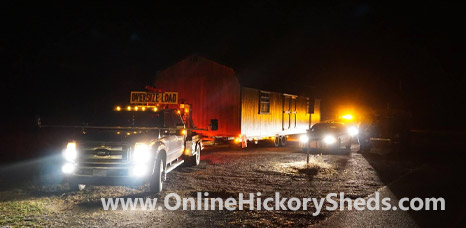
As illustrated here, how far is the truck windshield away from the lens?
31.8 feet

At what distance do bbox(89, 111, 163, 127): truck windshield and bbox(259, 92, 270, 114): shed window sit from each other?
10903 millimetres

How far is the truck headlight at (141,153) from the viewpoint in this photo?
8242 millimetres

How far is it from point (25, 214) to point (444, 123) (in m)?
54.4

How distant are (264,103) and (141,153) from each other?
13.3m

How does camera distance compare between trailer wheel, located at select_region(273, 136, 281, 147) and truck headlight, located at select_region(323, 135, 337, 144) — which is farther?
trailer wheel, located at select_region(273, 136, 281, 147)

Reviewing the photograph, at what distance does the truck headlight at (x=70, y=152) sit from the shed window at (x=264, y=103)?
1296 cm

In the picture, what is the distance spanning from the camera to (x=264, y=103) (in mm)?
21047

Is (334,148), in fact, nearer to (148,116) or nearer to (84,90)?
(148,116)

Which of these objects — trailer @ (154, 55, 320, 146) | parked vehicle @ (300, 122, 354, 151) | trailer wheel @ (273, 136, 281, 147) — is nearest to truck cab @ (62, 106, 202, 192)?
trailer @ (154, 55, 320, 146)

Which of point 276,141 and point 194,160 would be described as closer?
point 194,160

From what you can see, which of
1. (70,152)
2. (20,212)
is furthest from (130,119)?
(20,212)

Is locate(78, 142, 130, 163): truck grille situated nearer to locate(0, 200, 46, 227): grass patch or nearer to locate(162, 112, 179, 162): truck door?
locate(0, 200, 46, 227): grass patch

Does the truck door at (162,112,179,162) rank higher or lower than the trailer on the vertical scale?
lower

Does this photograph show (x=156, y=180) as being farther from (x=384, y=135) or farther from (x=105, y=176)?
(x=384, y=135)
